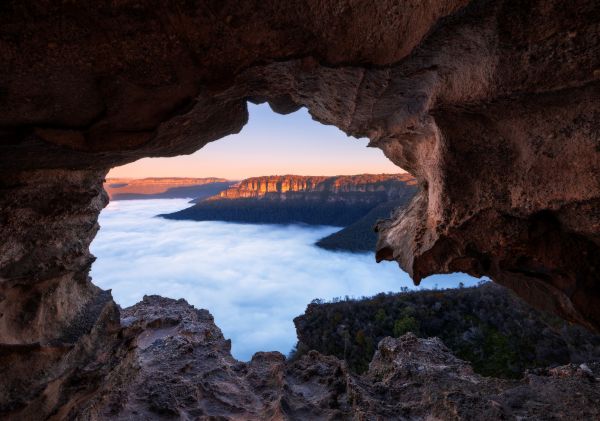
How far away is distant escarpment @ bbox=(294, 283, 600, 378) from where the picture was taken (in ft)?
56.9

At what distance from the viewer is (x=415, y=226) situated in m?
4.76

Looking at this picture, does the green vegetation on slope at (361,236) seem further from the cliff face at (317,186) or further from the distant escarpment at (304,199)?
the cliff face at (317,186)

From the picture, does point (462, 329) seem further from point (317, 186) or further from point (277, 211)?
point (277, 211)

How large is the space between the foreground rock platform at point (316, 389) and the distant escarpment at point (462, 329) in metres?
13.1

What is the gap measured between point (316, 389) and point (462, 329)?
2337 centimetres

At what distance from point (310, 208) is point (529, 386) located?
9566 centimetres

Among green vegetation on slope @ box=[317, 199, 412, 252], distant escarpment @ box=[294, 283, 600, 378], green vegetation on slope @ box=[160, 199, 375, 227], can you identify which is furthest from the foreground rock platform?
green vegetation on slope @ box=[160, 199, 375, 227]

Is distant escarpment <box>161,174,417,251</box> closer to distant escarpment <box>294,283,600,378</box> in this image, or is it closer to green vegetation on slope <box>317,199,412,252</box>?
green vegetation on slope <box>317,199,412,252</box>

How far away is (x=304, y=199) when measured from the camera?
102375 millimetres

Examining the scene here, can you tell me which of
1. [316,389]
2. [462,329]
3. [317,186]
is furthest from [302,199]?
[316,389]

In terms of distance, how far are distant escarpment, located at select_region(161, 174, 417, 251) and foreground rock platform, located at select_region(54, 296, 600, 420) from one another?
69.3 m

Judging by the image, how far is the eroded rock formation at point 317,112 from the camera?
2.13 meters

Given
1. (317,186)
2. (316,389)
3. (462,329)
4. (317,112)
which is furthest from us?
(317,186)

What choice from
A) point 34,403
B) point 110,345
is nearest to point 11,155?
point 34,403
